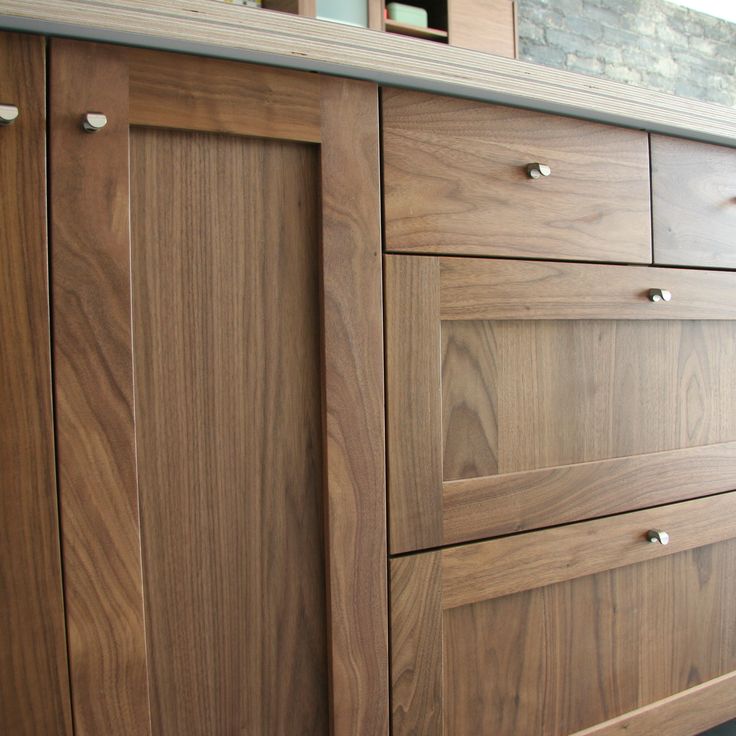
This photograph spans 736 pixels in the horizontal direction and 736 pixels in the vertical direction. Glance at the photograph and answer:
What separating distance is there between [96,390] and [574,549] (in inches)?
24.6

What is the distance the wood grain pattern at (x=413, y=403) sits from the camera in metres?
0.73

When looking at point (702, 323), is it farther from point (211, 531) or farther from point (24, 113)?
point (24, 113)

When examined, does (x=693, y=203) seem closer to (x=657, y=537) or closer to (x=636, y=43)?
(x=657, y=537)

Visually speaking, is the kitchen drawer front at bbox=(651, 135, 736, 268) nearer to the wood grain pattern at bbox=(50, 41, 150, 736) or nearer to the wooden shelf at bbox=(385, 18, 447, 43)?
the wood grain pattern at bbox=(50, 41, 150, 736)

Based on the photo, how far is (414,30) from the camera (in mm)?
2330

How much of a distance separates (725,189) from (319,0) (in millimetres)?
1644

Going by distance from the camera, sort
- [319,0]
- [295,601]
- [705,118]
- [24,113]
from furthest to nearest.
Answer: [319,0] → [705,118] → [295,601] → [24,113]

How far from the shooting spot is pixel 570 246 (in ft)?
2.77

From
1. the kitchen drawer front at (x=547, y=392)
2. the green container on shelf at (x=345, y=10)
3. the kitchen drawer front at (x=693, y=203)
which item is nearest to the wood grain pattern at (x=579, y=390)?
the kitchen drawer front at (x=547, y=392)

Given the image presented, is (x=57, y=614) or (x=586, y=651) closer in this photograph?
(x=57, y=614)

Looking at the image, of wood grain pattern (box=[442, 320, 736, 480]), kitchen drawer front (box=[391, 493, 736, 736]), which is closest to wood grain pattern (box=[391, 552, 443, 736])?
kitchen drawer front (box=[391, 493, 736, 736])

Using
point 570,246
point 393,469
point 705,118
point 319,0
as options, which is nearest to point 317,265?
point 393,469

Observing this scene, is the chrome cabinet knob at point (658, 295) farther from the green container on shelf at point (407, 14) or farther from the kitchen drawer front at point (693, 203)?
the green container on shelf at point (407, 14)

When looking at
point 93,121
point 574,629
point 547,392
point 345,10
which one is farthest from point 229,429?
point 345,10
